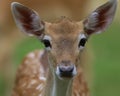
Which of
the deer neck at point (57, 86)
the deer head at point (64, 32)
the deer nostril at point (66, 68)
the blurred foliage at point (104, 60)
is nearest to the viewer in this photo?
the deer nostril at point (66, 68)

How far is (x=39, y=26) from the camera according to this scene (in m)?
5.46

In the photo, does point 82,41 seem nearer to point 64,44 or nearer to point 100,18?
point 64,44

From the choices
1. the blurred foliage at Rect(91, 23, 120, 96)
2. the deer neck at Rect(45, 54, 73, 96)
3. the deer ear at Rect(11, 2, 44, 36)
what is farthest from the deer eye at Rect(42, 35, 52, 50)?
the blurred foliage at Rect(91, 23, 120, 96)

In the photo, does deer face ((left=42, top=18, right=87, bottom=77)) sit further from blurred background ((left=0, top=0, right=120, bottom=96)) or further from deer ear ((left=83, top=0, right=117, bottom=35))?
blurred background ((left=0, top=0, right=120, bottom=96))

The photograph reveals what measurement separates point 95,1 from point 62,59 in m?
5.89

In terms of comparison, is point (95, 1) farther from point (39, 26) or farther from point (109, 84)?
point (39, 26)

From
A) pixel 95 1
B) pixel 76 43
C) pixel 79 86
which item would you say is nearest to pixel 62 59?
pixel 76 43

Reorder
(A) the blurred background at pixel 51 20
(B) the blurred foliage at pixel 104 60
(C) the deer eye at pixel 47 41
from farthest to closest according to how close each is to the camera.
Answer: (B) the blurred foliage at pixel 104 60 → (A) the blurred background at pixel 51 20 → (C) the deer eye at pixel 47 41

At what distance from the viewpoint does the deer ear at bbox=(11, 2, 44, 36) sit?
17.9 ft

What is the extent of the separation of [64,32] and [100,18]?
389 mm

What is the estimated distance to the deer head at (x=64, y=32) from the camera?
5.11 metres

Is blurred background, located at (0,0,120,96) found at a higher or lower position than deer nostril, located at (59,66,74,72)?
lower

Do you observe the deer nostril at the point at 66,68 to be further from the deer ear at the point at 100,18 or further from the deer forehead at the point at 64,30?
the deer ear at the point at 100,18

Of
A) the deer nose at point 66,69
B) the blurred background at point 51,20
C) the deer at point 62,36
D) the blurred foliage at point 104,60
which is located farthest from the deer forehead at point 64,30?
the blurred foliage at point 104,60
